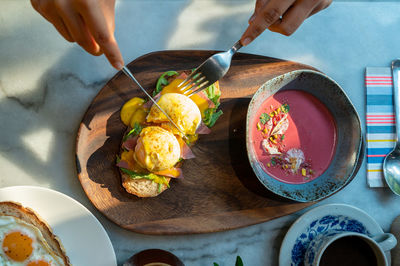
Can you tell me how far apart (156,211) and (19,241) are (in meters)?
0.63

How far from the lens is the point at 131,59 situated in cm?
188

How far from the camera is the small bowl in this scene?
68.8 inches

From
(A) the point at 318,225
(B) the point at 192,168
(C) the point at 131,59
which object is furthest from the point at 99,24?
(A) the point at 318,225

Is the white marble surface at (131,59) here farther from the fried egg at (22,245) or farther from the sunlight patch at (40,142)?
the fried egg at (22,245)

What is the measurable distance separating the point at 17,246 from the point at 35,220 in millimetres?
130

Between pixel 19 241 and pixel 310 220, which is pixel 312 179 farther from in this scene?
pixel 19 241

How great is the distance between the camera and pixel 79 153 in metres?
1.71

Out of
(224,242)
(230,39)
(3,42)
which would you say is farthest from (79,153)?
(230,39)

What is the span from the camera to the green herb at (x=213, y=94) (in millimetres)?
1795

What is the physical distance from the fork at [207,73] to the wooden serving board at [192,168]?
0.39 feet

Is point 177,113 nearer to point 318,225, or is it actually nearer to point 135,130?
point 135,130

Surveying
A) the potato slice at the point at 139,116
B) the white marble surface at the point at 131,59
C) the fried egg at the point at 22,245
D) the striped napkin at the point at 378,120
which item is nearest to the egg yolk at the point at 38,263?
the fried egg at the point at 22,245

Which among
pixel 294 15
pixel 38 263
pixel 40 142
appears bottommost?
pixel 38 263

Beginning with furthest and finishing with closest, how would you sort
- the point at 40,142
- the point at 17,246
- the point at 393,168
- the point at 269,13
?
the point at 393,168
the point at 40,142
the point at 17,246
the point at 269,13
